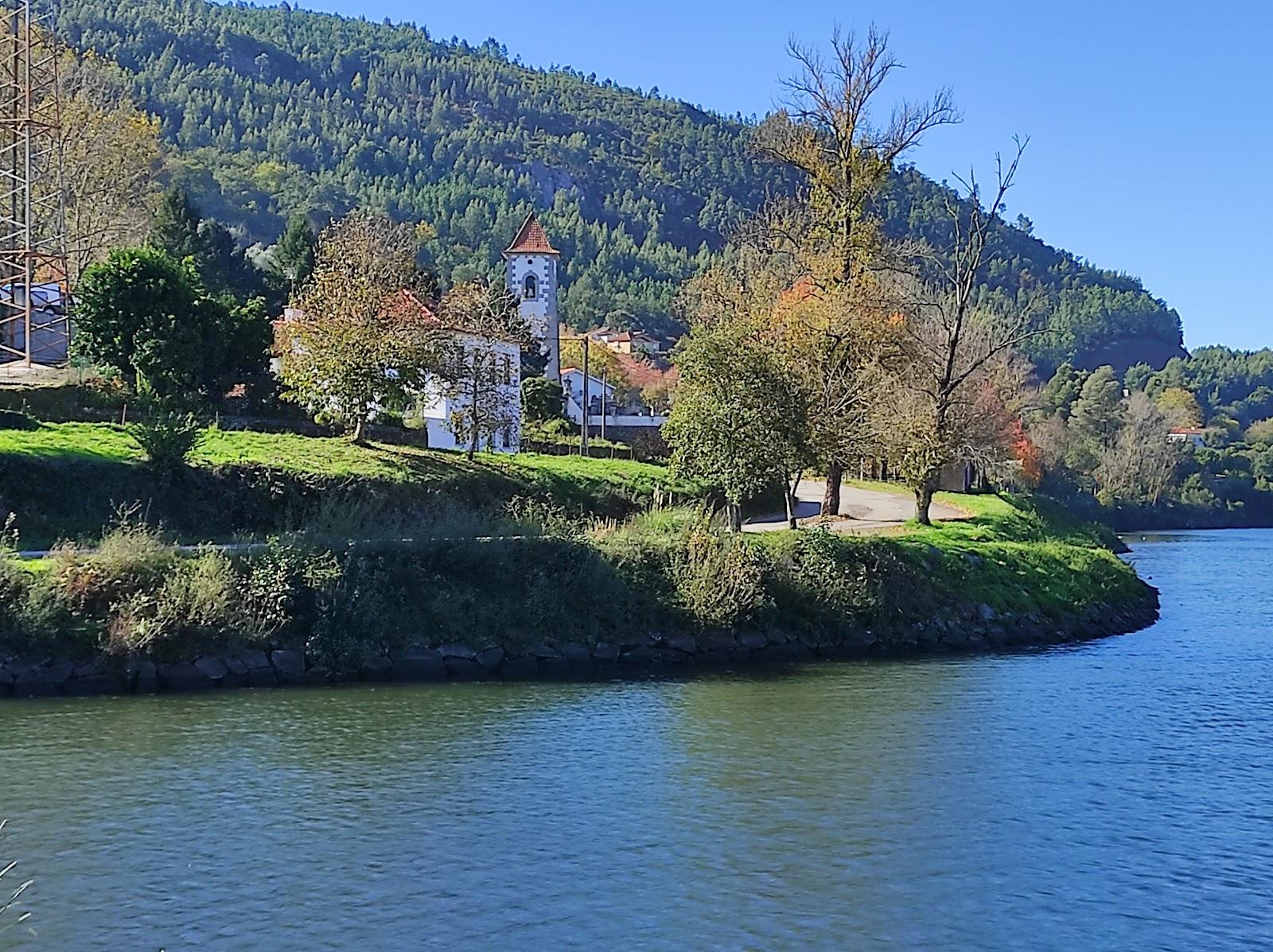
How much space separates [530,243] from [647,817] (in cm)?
7757

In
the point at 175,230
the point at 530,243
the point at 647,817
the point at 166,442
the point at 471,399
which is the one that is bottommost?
the point at 647,817

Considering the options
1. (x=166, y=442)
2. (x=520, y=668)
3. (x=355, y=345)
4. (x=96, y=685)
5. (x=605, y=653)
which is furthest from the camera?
(x=355, y=345)

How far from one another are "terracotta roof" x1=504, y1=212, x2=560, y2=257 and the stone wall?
6292cm

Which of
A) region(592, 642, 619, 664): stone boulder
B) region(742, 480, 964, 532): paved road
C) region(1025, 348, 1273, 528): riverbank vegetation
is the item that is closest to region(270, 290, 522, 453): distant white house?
region(742, 480, 964, 532): paved road

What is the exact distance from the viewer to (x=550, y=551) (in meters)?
25.5

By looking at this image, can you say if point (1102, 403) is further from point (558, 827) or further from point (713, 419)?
point (558, 827)

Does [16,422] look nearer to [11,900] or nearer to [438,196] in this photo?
[11,900]

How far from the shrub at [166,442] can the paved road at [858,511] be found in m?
13.2

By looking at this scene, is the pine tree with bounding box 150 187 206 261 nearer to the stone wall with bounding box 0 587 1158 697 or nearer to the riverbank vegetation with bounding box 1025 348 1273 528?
the stone wall with bounding box 0 587 1158 697

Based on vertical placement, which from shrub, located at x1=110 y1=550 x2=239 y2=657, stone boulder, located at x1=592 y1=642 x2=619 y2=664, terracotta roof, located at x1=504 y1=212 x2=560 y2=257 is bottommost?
stone boulder, located at x1=592 y1=642 x2=619 y2=664

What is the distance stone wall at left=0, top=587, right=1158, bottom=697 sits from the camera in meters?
20.7

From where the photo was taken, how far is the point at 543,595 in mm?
24703

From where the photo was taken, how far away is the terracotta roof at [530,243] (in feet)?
290

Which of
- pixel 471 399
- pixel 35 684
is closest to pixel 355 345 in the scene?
pixel 471 399
